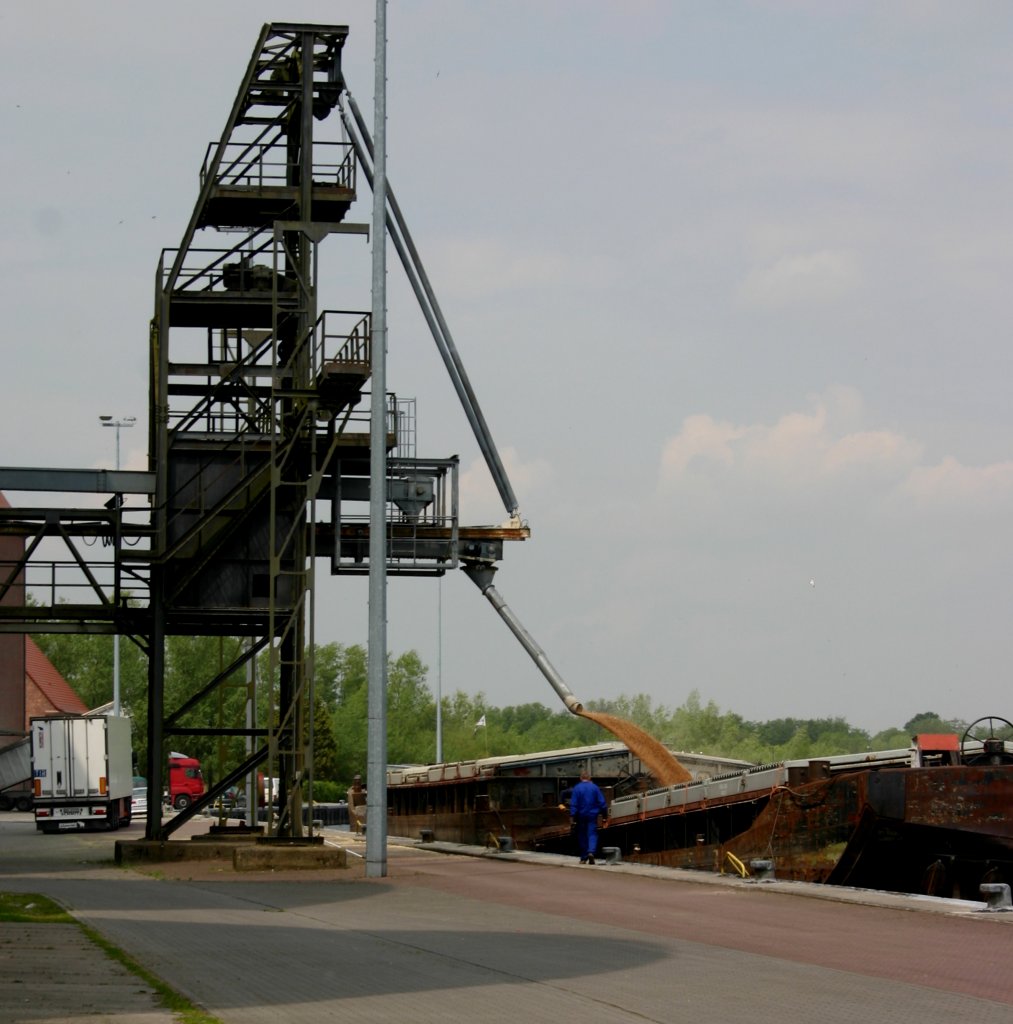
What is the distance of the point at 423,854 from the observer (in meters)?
31.1

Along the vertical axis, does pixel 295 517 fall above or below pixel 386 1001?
above

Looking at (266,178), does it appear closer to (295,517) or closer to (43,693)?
(295,517)

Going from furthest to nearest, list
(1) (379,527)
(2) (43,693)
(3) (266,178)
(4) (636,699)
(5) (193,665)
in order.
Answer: (4) (636,699), (5) (193,665), (2) (43,693), (3) (266,178), (1) (379,527)

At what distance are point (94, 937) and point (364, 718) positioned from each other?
9569 cm

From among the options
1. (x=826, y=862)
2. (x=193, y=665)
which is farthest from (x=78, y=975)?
(x=193, y=665)

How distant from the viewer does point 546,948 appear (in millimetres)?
14219

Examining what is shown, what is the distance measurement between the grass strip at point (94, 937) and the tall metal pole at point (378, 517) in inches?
204

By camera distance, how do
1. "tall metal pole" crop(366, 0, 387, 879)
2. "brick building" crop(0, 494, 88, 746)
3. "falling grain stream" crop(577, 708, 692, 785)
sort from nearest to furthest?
"tall metal pole" crop(366, 0, 387, 879), "falling grain stream" crop(577, 708, 692, 785), "brick building" crop(0, 494, 88, 746)

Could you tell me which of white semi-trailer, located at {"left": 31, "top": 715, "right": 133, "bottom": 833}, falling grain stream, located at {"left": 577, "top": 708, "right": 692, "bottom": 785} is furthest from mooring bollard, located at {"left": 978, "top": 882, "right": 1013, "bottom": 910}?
white semi-trailer, located at {"left": 31, "top": 715, "right": 133, "bottom": 833}

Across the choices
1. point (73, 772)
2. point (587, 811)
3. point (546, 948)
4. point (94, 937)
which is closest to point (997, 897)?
point (546, 948)

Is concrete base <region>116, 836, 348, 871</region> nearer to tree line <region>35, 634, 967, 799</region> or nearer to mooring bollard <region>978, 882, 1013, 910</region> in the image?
mooring bollard <region>978, 882, 1013, 910</region>

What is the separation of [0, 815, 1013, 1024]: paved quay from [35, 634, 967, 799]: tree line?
68853 millimetres

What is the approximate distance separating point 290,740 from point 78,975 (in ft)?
58.3

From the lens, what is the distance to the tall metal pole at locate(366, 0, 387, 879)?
22562 mm
